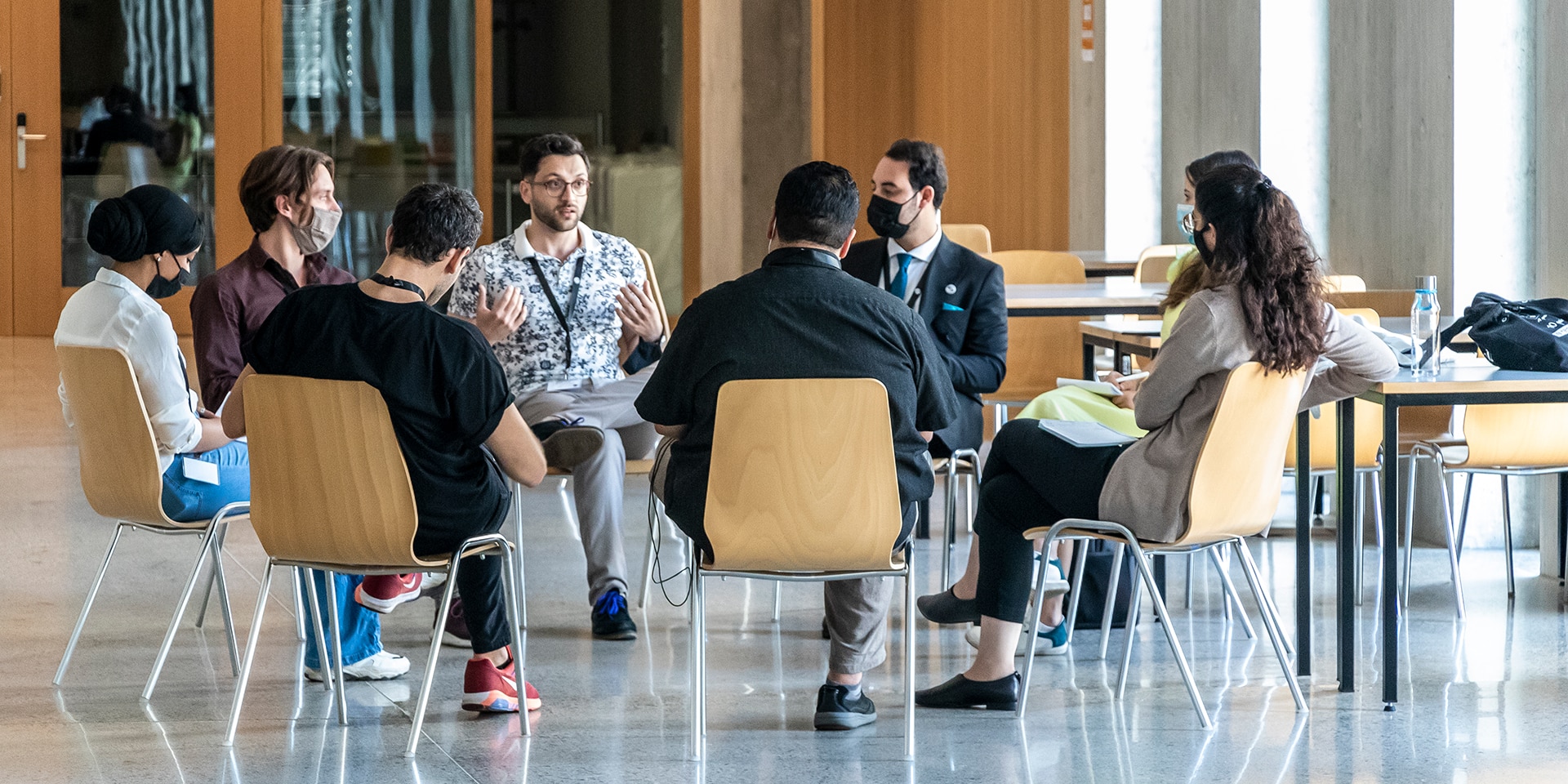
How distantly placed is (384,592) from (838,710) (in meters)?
1.02

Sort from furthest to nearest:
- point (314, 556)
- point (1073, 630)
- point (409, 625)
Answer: point (409, 625) < point (1073, 630) < point (314, 556)

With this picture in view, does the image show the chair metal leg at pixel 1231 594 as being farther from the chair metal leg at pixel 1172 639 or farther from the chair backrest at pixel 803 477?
the chair backrest at pixel 803 477

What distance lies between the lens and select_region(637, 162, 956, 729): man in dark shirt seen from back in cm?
303

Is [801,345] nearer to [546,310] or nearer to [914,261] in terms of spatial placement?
[914,261]

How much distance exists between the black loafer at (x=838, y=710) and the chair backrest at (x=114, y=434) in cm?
136

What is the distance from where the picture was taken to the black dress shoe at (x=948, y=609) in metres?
3.88

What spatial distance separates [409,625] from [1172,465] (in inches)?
78.9

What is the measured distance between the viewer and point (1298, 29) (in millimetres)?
7121

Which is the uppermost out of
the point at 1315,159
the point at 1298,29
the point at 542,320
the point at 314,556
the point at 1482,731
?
the point at 1298,29

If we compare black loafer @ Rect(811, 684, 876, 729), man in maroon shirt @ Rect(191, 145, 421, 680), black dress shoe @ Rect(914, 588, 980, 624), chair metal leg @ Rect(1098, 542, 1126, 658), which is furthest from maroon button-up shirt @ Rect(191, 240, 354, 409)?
chair metal leg @ Rect(1098, 542, 1126, 658)

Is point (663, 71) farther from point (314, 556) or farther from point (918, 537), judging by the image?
point (314, 556)

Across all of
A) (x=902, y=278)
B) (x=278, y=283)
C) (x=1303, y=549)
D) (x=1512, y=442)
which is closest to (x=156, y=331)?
(x=278, y=283)

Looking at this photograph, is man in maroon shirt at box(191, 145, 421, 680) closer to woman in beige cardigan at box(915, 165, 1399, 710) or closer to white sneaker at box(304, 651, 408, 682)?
white sneaker at box(304, 651, 408, 682)

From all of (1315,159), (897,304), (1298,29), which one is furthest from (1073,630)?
(1298,29)
